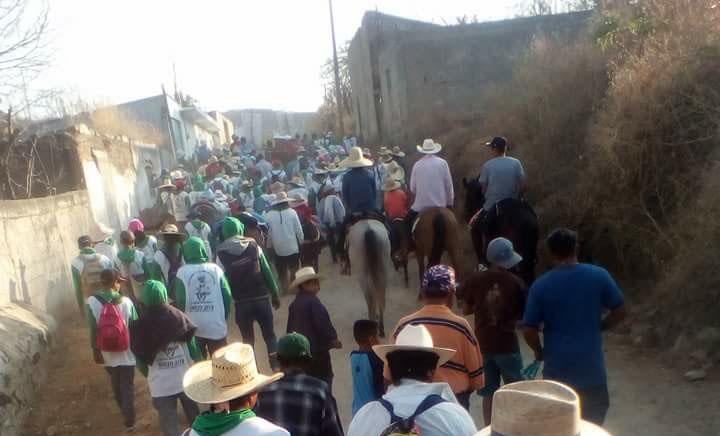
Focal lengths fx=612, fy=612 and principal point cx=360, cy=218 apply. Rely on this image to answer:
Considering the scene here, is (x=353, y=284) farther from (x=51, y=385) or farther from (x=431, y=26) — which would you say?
(x=431, y=26)

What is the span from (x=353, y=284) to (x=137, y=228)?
12.8 feet

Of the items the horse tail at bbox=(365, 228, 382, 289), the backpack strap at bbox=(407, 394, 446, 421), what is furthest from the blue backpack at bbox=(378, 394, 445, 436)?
the horse tail at bbox=(365, 228, 382, 289)

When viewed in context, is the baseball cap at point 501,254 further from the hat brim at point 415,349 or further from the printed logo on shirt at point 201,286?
the printed logo on shirt at point 201,286

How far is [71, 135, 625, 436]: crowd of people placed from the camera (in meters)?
2.65

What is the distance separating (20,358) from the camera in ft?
22.1

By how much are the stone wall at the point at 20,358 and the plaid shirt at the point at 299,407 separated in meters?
3.79

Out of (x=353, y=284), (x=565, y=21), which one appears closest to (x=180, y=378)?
(x=353, y=284)

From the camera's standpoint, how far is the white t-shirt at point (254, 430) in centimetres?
265

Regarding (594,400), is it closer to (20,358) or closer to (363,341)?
(363,341)

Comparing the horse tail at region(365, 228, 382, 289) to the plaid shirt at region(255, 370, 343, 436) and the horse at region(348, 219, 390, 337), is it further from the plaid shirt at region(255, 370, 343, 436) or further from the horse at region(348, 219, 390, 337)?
the plaid shirt at region(255, 370, 343, 436)

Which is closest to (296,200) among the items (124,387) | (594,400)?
(124,387)

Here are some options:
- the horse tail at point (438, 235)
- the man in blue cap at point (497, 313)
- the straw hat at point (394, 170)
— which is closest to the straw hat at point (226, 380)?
the man in blue cap at point (497, 313)

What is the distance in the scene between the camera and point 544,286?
387 cm

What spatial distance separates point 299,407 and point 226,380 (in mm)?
602
